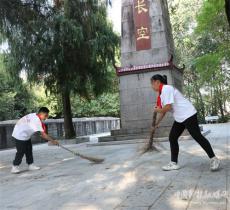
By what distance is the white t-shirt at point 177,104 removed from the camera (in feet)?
20.6

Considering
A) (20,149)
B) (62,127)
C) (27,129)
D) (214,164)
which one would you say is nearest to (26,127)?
(27,129)

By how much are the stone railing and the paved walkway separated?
41.0 ft

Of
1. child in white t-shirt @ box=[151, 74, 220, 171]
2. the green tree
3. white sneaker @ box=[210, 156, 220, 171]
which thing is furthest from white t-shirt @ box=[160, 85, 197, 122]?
the green tree

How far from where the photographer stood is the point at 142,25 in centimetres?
1584

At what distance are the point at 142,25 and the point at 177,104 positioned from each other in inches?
391

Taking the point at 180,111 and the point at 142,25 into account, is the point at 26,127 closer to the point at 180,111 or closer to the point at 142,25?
the point at 180,111

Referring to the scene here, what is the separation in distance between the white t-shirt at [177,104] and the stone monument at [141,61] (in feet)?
28.7

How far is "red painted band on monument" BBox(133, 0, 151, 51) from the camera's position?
1578 centimetres

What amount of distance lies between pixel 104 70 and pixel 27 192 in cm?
1398

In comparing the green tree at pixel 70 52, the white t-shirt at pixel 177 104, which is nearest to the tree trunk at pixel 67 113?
the green tree at pixel 70 52

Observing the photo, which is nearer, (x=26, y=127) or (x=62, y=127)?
(x=26, y=127)

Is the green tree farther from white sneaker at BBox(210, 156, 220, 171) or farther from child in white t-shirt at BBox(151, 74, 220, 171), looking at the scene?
white sneaker at BBox(210, 156, 220, 171)

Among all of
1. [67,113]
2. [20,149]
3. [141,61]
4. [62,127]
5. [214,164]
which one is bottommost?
[62,127]

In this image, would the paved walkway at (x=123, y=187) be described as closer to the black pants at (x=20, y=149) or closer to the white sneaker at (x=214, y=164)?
the white sneaker at (x=214, y=164)
